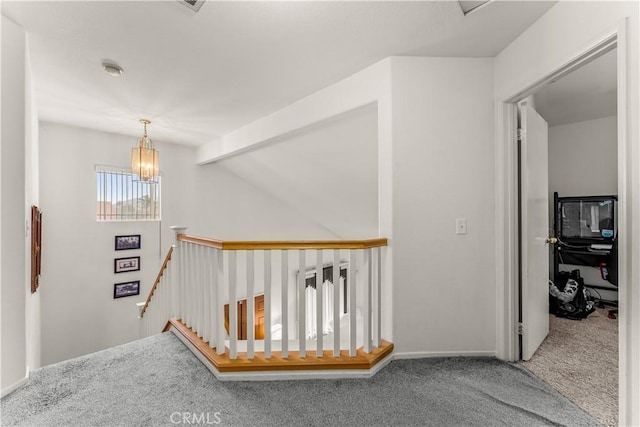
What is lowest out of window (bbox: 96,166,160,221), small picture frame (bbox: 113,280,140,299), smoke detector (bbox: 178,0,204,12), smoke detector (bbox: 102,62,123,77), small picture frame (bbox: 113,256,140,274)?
small picture frame (bbox: 113,280,140,299)

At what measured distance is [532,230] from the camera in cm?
220

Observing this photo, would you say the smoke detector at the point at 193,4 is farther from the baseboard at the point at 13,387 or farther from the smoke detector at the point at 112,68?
the baseboard at the point at 13,387

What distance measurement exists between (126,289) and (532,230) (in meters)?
5.17

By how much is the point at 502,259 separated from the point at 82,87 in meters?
3.98

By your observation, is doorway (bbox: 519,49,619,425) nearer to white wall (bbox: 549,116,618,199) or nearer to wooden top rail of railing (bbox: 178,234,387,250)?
white wall (bbox: 549,116,618,199)

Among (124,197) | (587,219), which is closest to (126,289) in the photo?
(124,197)

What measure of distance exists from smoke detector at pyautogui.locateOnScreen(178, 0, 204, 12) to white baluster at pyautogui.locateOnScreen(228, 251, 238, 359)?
1551 millimetres

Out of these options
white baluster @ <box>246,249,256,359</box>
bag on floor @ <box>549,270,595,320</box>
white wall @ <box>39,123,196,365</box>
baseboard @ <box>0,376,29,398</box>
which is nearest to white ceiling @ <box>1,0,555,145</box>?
white wall @ <box>39,123,196,365</box>

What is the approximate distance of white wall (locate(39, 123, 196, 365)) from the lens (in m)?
3.70

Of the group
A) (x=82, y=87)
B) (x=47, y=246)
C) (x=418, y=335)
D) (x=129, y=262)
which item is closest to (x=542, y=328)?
(x=418, y=335)

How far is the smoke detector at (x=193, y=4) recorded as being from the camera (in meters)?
1.59

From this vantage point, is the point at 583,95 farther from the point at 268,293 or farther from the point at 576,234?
the point at 268,293

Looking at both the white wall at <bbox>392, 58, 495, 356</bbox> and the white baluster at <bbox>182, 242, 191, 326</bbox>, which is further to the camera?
the white baluster at <bbox>182, 242, 191, 326</bbox>

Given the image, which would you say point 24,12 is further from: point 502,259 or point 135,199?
point 502,259
